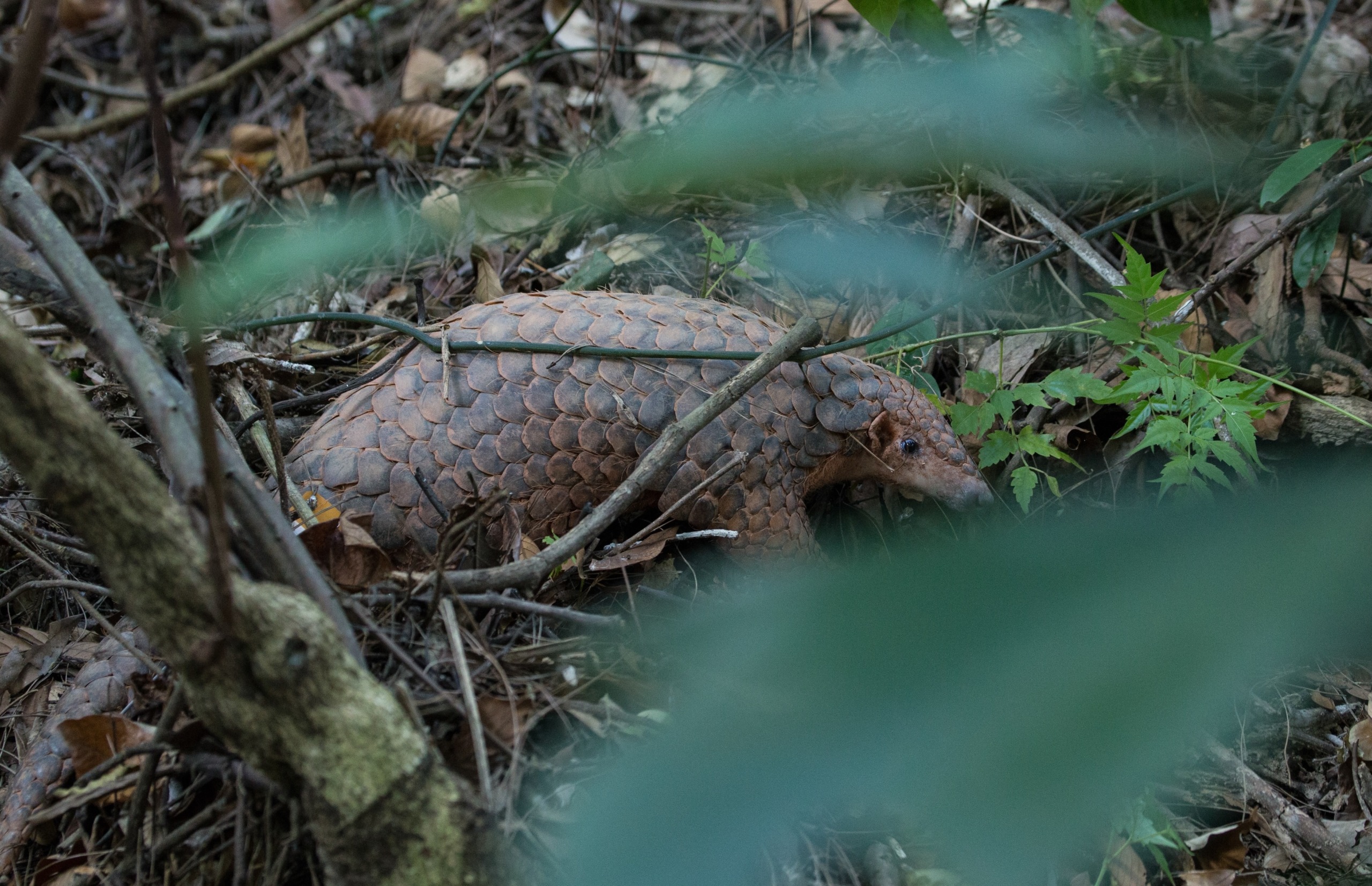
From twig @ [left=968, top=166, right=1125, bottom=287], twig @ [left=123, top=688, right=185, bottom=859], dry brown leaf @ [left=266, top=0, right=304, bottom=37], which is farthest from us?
dry brown leaf @ [left=266, top=0, right=304, bottom=37]

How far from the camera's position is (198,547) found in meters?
1.04

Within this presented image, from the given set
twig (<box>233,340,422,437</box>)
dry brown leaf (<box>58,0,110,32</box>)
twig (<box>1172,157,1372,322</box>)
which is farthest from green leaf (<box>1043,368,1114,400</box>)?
dry brown leaf (<box>58,0,110,32</box>)

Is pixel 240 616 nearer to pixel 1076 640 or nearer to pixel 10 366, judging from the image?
pixel 10 366

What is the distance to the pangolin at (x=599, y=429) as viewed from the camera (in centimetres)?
227

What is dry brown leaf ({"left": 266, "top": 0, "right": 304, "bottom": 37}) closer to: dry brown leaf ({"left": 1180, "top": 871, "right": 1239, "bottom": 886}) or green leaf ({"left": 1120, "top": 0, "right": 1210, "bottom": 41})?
green leaf ({"left": 1120, "top": 0, "right": 1210, "bottom": 41})

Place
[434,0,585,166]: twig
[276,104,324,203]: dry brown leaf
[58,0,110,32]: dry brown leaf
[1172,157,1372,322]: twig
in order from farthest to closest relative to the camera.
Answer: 1. [58,0,110,32]: dry brown leaf
2. [276,104,324,203]: dry brown leaf
3. [434,0,585,166]: twig
4. [1172,157,1372,322]: twig

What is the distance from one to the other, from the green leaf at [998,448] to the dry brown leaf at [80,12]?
562 cm

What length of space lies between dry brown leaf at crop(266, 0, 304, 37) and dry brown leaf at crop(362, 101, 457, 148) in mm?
1380

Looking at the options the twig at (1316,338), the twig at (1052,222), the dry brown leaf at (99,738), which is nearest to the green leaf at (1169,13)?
the twig at (1052,222)

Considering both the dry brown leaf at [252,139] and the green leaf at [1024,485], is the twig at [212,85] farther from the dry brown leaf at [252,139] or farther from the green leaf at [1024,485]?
the dry brown leaf at [252,139]

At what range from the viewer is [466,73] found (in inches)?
185

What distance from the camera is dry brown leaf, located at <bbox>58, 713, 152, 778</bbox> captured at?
5.59ft

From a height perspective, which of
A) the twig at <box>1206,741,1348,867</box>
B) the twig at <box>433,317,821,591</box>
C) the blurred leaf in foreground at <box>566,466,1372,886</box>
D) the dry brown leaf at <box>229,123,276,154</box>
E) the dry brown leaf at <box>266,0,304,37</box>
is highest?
the dry brown leaf at <box>266,0,304,37</box>

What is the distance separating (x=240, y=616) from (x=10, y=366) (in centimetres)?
38
